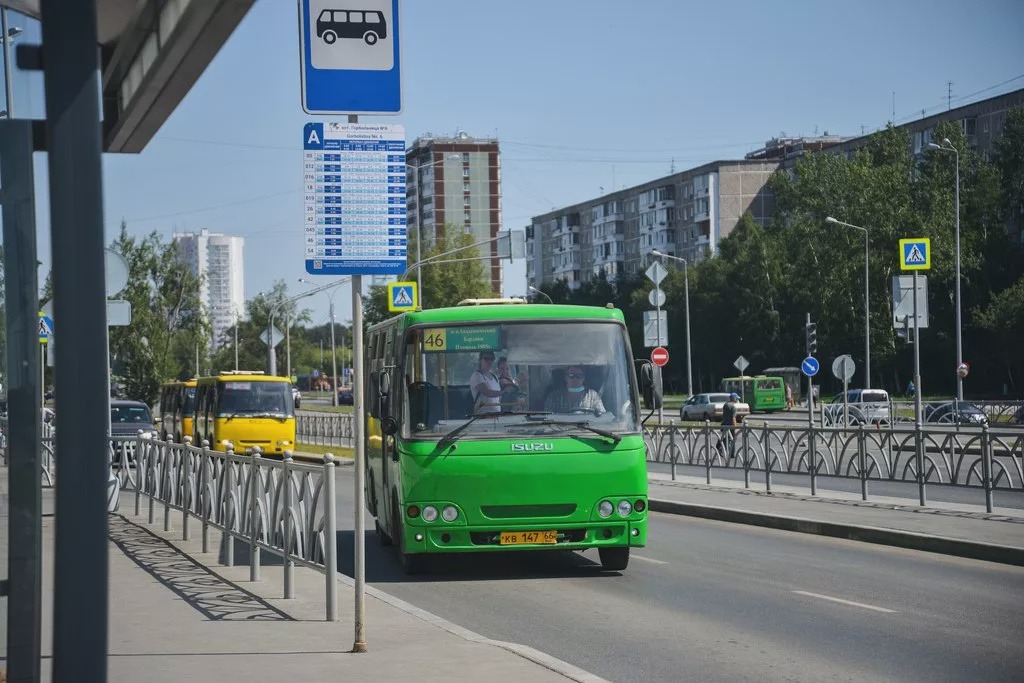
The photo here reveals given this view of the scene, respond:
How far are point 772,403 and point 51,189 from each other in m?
75.3

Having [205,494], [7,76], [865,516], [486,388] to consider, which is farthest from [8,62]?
[865,516]

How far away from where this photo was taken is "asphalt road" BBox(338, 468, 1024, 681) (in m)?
8.52

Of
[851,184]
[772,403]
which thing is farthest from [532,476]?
[851,184]

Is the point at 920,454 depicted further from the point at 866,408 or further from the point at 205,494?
the point at 866,408

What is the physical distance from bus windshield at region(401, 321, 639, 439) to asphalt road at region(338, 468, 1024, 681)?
1561 millimetres

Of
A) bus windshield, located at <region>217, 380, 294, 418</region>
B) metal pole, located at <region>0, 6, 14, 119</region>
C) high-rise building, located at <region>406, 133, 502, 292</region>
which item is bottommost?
bus windshield, located at <region>217, 380, 294, 418</region>

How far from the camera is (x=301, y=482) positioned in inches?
420

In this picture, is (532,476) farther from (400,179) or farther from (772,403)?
(772,403)

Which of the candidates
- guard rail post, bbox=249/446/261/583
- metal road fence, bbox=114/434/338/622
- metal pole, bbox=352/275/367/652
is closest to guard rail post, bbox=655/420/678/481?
metal road fence, bbox=114/434/338/622

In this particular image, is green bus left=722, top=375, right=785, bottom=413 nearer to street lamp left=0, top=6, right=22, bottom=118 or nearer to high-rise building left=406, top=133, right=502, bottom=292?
high-rise building left=406, top=133, right=502, bottom=292

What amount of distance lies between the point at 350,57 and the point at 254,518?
5.26 m

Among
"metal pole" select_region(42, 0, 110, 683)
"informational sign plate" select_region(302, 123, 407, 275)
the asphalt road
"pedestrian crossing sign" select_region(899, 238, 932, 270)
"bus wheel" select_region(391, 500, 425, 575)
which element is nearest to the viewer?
"metal pole" select_region(42, 0, 110, 683)

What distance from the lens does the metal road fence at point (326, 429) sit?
49.1 meters

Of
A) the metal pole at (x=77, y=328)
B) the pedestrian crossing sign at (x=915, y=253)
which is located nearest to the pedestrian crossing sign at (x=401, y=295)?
the pedestrian crossing sign at (x=915, y=253)
